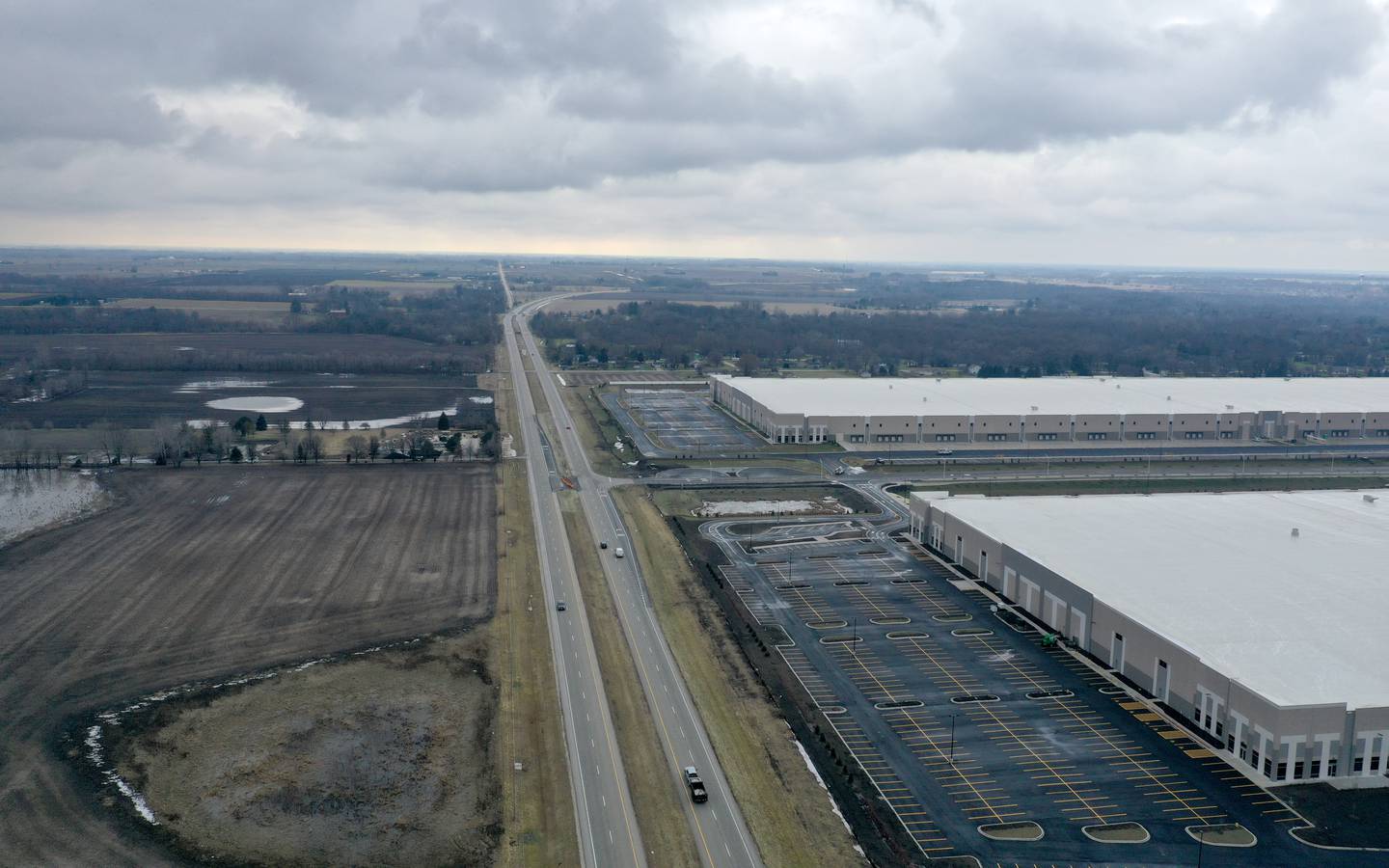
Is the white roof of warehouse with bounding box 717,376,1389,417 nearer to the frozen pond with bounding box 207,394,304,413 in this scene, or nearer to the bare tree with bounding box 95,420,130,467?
the frozen pond with bounding box 207,394,304,413

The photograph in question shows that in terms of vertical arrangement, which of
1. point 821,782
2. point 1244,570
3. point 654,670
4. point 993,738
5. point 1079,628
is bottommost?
point 821,782

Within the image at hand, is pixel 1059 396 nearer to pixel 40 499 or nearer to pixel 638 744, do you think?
pixel 638 744

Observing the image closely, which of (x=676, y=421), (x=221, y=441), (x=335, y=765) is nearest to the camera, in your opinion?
(x=335, y=765)

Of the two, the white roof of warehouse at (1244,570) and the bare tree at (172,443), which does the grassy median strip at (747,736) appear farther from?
the bare tree at (172,443)

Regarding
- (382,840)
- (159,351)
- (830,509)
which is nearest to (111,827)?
(382,840)

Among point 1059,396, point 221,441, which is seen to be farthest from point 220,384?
point 1059,396

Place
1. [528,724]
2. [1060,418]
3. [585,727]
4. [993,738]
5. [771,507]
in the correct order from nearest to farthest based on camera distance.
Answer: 1. [993,738]
2. [585,727]
3. [528,724]
4. [771,507]
5. [1060,418]

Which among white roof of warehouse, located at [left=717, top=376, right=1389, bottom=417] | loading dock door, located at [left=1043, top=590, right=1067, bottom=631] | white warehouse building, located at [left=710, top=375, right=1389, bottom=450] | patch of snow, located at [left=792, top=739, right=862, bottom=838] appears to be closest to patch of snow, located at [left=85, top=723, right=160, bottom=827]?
patch of snow, located at [left=792, top=739, right=862, bottom=838]

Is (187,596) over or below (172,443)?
below
